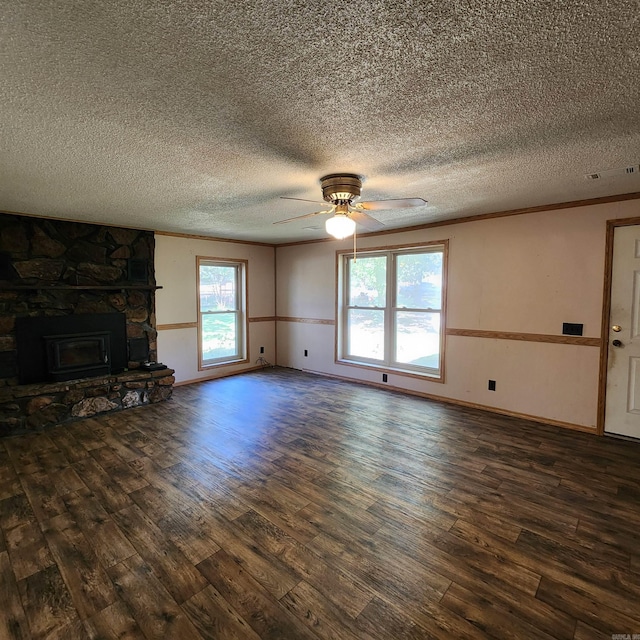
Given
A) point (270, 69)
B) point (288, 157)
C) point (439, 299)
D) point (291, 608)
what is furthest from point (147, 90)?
point (439, 299)

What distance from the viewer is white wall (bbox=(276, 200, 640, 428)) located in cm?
355

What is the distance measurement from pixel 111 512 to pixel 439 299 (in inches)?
164

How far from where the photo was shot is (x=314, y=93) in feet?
5.10

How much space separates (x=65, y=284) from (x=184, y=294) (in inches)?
60.8

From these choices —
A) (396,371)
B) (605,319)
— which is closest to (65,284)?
(396,371)

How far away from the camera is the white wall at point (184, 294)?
518 cm

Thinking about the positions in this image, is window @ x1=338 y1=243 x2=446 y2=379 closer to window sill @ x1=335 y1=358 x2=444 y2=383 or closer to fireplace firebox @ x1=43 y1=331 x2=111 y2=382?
window sill @ x1=335 y1=358 x2=444 y2=383

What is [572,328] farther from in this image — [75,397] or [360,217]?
[75,397]

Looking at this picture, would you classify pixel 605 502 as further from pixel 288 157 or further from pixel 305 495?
pixel 288 157

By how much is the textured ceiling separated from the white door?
2.41 feet

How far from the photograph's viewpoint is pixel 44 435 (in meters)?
3.60

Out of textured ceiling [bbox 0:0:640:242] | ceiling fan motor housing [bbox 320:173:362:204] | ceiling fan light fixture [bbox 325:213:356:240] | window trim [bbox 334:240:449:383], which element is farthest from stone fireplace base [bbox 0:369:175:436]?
ceiling fan motor housing [bbox 320:173:362:204]

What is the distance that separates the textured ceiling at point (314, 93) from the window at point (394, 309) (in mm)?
1956

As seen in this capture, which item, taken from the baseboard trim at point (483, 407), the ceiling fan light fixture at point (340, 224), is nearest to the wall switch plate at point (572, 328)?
the baseboard trim at point (483, 407)
